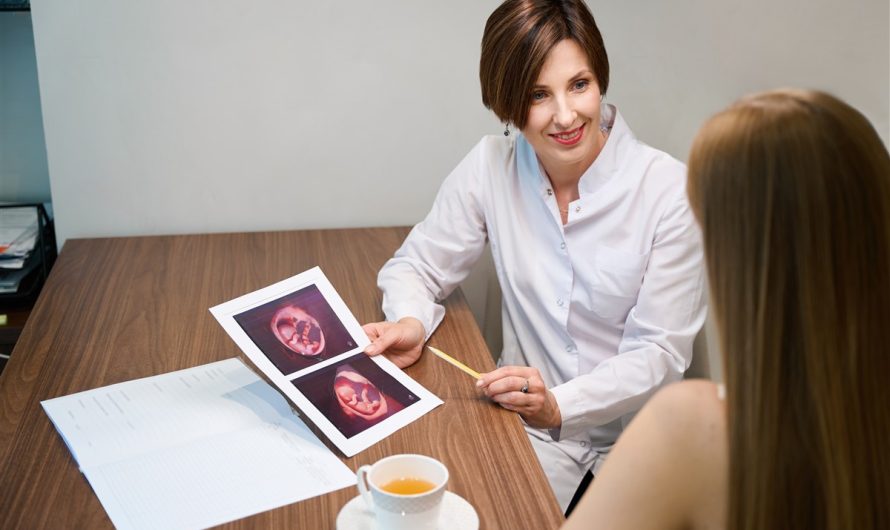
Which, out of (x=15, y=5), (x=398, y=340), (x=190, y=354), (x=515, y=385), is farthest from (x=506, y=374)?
(x=15, y=5)

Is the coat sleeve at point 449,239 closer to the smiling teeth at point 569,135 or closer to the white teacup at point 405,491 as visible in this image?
the smiling teeth at point 569,135

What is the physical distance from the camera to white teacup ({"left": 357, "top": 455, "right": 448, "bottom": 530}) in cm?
98

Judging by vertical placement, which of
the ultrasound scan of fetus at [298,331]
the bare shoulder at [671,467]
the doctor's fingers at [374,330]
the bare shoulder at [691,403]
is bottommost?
the doctor's fingers at [374,330]

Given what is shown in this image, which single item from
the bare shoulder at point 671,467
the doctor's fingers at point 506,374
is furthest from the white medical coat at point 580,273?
the bare shoulder at point 671,467

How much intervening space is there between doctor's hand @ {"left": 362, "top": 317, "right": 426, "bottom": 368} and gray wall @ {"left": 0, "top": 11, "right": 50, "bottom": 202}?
1345 millimetres

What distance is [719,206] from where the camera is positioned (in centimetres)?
71

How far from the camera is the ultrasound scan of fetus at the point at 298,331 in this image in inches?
54.3

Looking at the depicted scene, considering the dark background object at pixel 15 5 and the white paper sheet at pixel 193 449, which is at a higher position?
the dark background object at pixel 15 5

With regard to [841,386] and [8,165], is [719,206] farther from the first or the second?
[8,165]

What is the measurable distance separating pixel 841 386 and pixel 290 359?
0.86 meters

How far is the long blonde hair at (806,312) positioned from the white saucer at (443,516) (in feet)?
1.33

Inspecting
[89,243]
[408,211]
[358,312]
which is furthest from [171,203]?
[358,312]

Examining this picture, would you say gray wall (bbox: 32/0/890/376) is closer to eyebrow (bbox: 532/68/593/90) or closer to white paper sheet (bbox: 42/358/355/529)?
eyebrow (bbox: 532/68/593/90)

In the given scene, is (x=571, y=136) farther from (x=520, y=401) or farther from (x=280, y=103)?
(x=280, y=103)
